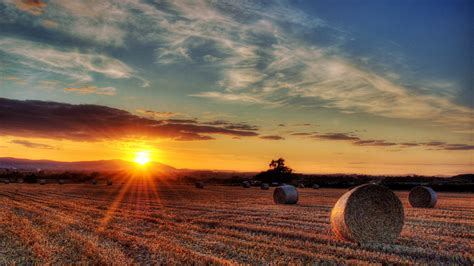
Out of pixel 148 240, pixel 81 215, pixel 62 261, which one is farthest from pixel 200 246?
pixel 81 215

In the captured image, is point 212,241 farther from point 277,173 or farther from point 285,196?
point 277,173

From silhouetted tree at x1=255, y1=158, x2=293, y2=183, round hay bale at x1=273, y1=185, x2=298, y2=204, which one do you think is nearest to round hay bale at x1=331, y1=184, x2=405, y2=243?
round hay bale at x1=273, y1=185, x2=298, y2=204

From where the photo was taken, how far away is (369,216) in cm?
1355

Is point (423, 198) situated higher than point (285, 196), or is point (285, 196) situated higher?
point (423, 198)

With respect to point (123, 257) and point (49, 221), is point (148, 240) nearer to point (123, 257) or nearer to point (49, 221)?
point (123, 257)

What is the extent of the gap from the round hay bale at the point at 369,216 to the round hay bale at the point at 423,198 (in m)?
12.5

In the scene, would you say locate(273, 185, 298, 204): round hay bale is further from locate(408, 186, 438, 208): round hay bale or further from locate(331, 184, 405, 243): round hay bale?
locate(331, 184, 405, 243): round hay bale

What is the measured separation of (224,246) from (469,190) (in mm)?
44981

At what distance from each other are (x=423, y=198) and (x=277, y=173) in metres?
54.1

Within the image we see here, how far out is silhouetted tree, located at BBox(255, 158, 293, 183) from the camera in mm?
78619

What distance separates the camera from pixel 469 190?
4819 centimetres

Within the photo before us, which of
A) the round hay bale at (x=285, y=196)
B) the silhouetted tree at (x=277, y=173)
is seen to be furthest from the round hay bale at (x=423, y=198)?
the silhouetted tree at (x=277, y=173)

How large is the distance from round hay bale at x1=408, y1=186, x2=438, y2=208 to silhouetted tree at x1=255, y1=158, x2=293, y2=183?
169 feet

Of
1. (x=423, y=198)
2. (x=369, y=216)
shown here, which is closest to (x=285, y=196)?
(x=423, y=198)
